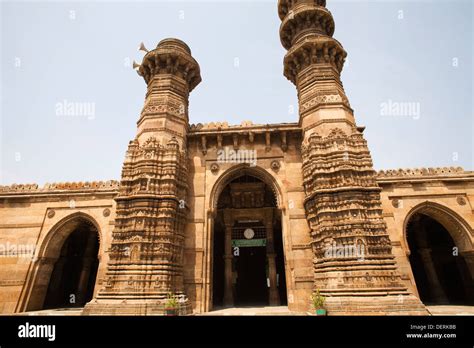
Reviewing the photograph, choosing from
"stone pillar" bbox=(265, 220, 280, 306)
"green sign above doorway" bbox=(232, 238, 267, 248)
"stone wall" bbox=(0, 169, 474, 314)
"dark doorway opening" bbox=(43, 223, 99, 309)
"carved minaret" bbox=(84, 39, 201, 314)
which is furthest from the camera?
"dark doorway opening" bbox=(43, 223, 99, 309)

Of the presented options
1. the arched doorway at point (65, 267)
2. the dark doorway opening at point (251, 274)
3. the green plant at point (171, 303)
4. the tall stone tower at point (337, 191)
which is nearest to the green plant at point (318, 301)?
the tall stone tower at point (337, 191)

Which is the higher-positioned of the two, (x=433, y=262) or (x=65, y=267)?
(x=65, y=267)

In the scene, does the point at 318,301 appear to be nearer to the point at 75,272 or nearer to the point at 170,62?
the point at 170,62

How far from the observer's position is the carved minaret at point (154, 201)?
984 cm

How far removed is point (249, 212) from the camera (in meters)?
16.4

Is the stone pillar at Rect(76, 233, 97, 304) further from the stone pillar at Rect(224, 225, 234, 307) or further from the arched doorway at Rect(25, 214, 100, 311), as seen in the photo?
the stone pillar at Rect(224, 225, 234, 307)

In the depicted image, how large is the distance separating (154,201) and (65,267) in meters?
12.4

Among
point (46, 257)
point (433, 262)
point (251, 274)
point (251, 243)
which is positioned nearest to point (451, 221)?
point (433, 262)

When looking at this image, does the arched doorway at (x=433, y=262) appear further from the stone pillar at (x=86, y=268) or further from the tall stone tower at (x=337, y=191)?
the stone pillar at (x=86, y=268)

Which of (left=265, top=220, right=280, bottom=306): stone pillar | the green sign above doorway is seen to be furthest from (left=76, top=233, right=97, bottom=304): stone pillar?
(left=265, top=220, right=280, bottom=306): stone pillar

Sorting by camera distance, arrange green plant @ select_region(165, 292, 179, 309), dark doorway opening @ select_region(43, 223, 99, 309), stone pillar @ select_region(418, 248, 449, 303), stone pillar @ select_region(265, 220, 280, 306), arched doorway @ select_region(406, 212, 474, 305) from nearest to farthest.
A: green plant @ select_region(165, 292, 179, 309), stone pillar @ select_region(265, 220, 280, 306), stone pillar @ select_region(418, 248, 449, 303), arched doorway @ select_region(406, 212, 474, 305), dark doorway opening @ select_region(43, 223, 99, 309)

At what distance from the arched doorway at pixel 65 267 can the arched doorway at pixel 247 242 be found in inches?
325

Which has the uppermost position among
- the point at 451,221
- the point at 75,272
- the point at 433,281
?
the point at 451,221

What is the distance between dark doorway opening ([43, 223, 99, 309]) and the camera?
1636cm
